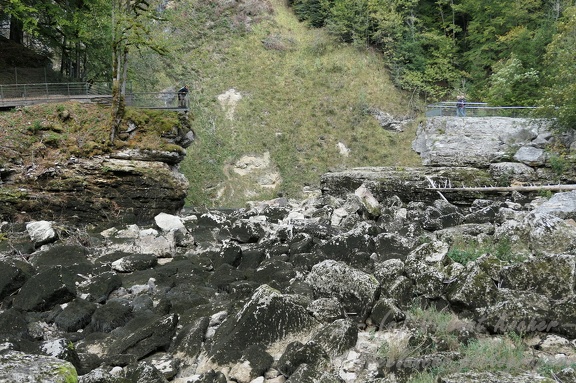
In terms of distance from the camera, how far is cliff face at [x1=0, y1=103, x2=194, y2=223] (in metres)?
16.5

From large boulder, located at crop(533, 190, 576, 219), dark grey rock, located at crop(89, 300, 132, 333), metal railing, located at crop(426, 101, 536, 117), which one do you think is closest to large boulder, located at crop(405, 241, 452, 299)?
dark grey rock, located at crop(89, 300, 132, 333)

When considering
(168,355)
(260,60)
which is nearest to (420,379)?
(168,355)

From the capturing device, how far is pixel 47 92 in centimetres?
2011

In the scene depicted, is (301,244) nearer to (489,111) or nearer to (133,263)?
(133,263)

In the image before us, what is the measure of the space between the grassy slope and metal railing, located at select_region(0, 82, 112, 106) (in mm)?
11212

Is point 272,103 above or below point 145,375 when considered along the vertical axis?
above

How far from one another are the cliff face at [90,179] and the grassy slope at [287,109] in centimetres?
1261

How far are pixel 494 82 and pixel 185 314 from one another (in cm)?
2738

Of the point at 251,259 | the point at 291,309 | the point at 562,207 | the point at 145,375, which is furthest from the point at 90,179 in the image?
the point at 562,207

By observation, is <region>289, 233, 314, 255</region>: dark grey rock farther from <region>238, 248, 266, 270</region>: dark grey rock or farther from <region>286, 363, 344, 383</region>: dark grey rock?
<region>286, 363, 344, 383</region>: dark grey rock

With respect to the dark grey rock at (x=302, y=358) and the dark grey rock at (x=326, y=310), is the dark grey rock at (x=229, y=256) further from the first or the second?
the dark grey rock at (x=302, y=358)

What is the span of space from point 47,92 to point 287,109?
20144 mm

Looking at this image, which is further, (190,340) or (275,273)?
(275,273)

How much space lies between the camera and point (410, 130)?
36.3 meters
